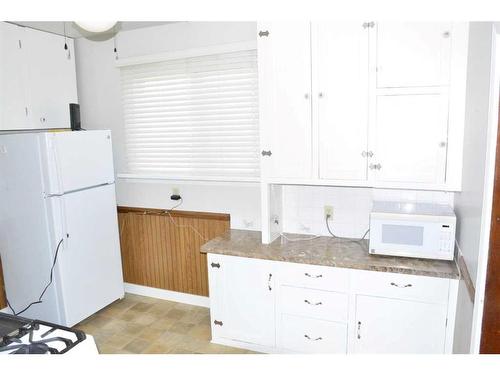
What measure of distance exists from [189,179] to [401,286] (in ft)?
6.35

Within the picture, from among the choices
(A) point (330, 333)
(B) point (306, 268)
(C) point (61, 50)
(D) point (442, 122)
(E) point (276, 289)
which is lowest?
(A) point (330, 333)

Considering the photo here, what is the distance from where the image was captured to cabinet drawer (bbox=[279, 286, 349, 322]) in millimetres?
2465

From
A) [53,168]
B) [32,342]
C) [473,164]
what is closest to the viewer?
[32,342]

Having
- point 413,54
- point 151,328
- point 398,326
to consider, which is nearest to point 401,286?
point 398,326

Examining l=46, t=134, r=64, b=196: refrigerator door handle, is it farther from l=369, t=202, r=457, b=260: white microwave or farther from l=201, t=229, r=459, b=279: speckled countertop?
l=369, t=202, r=457, b=260: white microwave

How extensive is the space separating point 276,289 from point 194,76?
188cm

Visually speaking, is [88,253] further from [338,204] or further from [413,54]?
[413,54]

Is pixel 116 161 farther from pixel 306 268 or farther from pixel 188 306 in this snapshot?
pixel 306 268

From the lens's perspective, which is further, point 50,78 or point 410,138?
point 50,78

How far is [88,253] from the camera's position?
125 inches

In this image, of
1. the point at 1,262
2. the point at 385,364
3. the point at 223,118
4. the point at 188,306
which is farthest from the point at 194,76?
the point at 385,364

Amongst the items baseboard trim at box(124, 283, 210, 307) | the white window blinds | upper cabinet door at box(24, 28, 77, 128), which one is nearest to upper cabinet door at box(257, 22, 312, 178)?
the white window blinds

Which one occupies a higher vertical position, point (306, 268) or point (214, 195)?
point (214, 195)

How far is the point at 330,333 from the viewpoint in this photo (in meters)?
2.52
